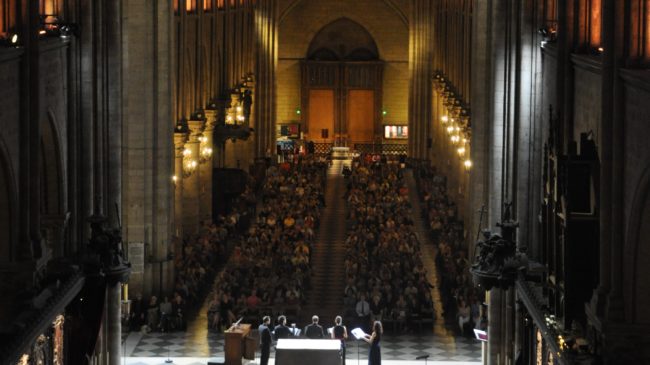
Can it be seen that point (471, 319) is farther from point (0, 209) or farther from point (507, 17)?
point (0, 209)

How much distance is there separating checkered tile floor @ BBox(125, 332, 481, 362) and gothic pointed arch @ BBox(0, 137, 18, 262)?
14.2 meters

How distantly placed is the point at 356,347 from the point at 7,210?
56.9 feet

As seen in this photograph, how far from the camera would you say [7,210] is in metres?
29.7

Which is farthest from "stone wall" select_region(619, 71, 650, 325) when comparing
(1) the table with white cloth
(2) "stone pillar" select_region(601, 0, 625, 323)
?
(1) the table with white cloth

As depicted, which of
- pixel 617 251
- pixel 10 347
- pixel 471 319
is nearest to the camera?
pixel 617 251

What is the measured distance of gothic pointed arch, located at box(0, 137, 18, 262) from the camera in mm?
29312

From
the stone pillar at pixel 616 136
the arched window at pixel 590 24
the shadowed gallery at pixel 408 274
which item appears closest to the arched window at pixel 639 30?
the shadowed gallery at pixel 408 274

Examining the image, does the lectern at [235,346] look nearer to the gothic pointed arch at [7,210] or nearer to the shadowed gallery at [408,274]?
the shadowed gallery at [408,274]

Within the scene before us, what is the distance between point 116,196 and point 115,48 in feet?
11.7

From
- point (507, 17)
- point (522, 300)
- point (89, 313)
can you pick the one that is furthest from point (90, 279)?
point (507, 17)

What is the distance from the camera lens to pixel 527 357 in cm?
3506

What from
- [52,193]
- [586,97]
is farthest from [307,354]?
[586,97]

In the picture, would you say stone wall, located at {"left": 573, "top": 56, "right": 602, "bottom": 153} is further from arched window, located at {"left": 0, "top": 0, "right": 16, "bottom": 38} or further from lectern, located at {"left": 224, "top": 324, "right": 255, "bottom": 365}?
lectern, located at {"left": 224, "top": 324, "right": 255, "bottom": 365}

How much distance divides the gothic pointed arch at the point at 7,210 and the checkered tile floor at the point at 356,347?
1421 cm
